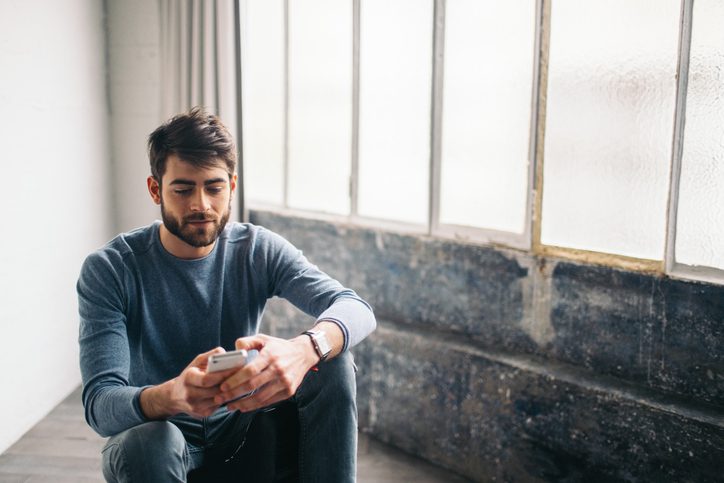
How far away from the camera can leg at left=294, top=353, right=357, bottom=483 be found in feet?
5.45

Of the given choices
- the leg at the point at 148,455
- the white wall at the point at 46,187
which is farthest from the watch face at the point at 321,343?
the white wall at the point at 46,187

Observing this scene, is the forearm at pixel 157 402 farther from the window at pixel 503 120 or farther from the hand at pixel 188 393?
the window at pixel 503 120

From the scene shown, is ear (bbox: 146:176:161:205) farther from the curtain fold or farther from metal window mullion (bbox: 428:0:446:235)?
the curtain fold

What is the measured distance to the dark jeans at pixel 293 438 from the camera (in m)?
1.66

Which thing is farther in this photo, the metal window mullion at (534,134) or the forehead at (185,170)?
the metal window mullion at (534,134)

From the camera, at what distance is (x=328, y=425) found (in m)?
1.66

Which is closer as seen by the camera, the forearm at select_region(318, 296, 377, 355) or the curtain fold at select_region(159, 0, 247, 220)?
the forearm at select_region(318, 296, 377, 355)

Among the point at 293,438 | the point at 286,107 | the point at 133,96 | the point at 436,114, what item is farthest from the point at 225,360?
the point at 133,96

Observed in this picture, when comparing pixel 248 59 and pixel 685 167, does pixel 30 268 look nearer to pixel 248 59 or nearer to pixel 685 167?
pixel 248 59

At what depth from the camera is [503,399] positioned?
97.2 inches

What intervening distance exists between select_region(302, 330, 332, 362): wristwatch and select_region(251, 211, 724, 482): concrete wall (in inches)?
38.0

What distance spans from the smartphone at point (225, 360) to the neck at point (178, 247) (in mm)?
479

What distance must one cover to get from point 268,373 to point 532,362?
3.90 ft

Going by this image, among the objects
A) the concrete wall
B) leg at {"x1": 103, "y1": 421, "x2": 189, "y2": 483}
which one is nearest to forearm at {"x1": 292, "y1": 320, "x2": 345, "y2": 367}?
leg at {"x1": 103, "y1": 421, "x2": 189, "y2": 483}
